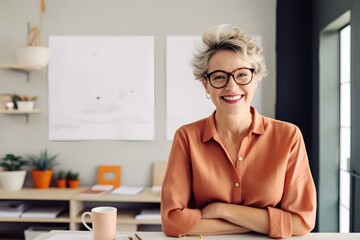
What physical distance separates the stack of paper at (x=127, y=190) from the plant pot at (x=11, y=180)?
2.43ft

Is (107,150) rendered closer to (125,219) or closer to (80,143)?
(80,143)

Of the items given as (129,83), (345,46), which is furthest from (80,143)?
(345,46)

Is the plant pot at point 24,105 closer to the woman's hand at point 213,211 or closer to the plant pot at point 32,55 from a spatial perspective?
the plant pot at point 32,55

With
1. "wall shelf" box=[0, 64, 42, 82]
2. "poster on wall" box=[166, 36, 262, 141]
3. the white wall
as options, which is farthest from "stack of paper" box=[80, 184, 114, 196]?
"wall shelf" box=[0, 64, 42, 82]

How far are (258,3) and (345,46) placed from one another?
2.82 ft

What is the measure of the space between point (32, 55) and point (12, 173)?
925 mm

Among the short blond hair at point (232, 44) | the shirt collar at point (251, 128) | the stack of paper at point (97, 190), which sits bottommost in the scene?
the stack of paper at point (97, 190)

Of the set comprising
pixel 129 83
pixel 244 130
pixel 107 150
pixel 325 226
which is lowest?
pixel 325 226

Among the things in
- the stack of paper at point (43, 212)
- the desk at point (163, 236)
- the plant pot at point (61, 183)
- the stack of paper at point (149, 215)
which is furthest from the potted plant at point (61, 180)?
the desk at point (163, 236)

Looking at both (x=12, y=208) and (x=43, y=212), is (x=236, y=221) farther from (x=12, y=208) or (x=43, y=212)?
(x=12, y=208)

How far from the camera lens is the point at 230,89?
1522mm

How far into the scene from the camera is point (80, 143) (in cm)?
359

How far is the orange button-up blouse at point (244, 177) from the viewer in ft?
5.06

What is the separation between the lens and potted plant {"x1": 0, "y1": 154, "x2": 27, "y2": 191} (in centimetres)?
335
